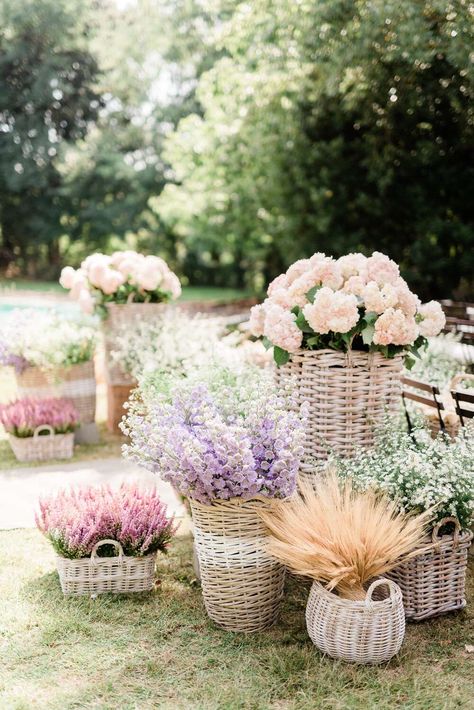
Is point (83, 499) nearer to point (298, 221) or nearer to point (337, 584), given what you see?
point (337, 584)

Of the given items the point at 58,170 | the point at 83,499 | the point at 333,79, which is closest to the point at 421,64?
the point at 333,79

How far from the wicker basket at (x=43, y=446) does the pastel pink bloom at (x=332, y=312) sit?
2789 millimetres

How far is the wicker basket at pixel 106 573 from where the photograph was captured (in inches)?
133

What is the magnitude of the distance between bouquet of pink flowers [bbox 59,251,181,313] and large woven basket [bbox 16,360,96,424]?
541 millimetres

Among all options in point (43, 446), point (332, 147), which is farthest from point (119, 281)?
point (332, 147)

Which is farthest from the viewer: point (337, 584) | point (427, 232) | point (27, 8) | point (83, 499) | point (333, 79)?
point (27, 8)

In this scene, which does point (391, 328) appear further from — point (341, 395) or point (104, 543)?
point (104, 543)

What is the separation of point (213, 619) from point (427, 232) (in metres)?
11.3

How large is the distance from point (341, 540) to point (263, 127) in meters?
11.4

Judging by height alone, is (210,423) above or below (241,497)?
above

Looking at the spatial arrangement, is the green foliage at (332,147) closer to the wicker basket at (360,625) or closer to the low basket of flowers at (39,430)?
the low basket of flowers at (39,430)

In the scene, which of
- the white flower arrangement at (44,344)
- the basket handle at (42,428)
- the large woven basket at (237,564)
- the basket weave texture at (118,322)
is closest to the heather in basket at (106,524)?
the large woven basket at (237,564)

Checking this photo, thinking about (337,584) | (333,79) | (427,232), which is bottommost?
(337,584)

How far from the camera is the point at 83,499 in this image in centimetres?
371
